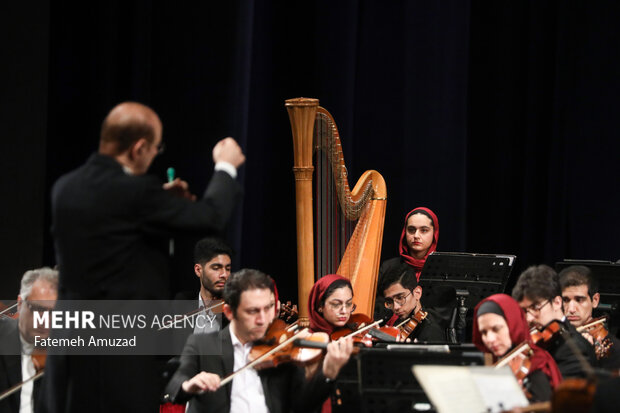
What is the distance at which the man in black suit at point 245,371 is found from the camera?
2.96m

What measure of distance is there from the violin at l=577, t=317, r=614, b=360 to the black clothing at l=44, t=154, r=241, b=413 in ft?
5.99

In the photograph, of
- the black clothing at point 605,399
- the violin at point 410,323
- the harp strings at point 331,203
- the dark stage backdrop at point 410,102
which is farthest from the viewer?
the dark stage backdrop at point 410,102

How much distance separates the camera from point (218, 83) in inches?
209

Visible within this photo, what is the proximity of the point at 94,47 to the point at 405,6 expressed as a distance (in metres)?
1.90

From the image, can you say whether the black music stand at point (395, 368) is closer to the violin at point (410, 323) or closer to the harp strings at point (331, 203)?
the violin at point (410, 323)

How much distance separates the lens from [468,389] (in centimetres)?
228

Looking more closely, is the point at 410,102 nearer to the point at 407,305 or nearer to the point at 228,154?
the point at 407,305

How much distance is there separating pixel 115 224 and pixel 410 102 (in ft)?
11.0

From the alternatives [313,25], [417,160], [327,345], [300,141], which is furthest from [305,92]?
[327,345]

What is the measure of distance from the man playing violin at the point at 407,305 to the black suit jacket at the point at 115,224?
167 cm

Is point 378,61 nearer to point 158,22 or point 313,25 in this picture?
point 313,25

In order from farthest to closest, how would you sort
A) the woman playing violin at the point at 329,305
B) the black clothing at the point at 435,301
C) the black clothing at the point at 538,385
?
1. the black clothing at the point at 435,301
2. the woman playing violin at the point at 329,305
3. the black clothing at the point at 538,385

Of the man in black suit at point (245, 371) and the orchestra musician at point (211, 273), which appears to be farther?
the orchestra musician at point (211, 273)

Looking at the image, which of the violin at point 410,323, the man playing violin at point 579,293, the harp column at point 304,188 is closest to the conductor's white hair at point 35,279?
the harp column at point 304,188
